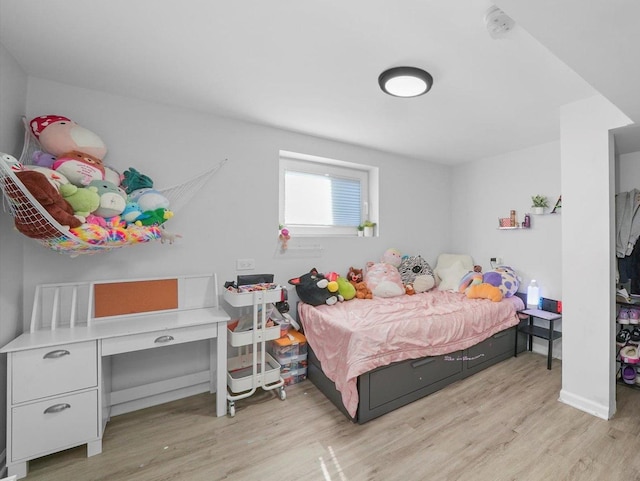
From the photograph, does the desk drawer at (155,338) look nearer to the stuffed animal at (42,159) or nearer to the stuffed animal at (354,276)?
the stuffed animal at (42,159)

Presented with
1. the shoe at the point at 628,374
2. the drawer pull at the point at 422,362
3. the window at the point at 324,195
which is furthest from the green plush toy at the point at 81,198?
the shoe at the point at 628,374

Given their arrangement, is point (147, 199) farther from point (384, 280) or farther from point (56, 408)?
point (384, 280)

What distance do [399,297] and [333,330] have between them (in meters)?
1.19

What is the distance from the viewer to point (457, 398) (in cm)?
227

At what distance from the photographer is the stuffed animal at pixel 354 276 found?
3.11 m

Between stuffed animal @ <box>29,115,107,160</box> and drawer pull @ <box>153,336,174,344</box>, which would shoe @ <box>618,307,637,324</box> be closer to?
drawer pull @ <box>153,336,174,344</box>

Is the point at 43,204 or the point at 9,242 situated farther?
the point at 9,242

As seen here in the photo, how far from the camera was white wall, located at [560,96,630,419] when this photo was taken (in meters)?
1.99

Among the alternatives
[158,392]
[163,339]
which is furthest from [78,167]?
[158,392]

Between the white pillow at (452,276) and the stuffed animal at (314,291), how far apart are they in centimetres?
169

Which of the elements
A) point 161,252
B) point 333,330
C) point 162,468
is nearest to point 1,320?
point 161,252

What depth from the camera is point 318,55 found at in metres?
1.68

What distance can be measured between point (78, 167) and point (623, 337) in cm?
447

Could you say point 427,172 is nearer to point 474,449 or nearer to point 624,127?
point 624,127
